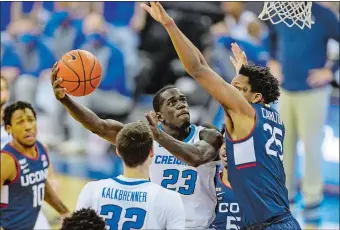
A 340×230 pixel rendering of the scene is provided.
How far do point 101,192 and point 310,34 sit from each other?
17.8 feet

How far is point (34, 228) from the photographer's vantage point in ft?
26.2

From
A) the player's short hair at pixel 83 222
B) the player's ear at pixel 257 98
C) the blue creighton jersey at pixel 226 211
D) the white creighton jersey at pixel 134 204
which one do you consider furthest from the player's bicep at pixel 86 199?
the blue creighton jersey at pixel 226 211

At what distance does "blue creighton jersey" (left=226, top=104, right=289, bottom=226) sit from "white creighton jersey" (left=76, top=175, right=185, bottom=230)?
0.87 meters

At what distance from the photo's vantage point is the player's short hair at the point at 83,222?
4461 mm

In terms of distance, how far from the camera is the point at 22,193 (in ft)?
25.1

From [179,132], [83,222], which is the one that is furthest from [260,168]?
[83,222]

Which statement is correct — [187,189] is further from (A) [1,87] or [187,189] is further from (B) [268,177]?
(A) [1,87]

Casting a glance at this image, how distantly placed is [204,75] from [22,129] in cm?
261

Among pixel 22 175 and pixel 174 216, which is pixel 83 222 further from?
pixel 22 175

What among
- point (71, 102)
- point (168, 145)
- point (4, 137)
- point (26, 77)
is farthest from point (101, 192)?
point (26, 77)

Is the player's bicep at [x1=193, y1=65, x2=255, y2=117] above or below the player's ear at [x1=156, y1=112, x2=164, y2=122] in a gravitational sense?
below

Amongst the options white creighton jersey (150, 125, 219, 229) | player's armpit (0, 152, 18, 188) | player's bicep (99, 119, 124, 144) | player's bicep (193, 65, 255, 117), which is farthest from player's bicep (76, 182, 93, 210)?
player's armpit (0, 152, 18, 188)

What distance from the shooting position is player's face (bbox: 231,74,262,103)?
609 centimetres

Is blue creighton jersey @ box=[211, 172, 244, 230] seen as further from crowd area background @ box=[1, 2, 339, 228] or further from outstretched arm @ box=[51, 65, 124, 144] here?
crowd area background @ box=[1, 2, 339, 228]
